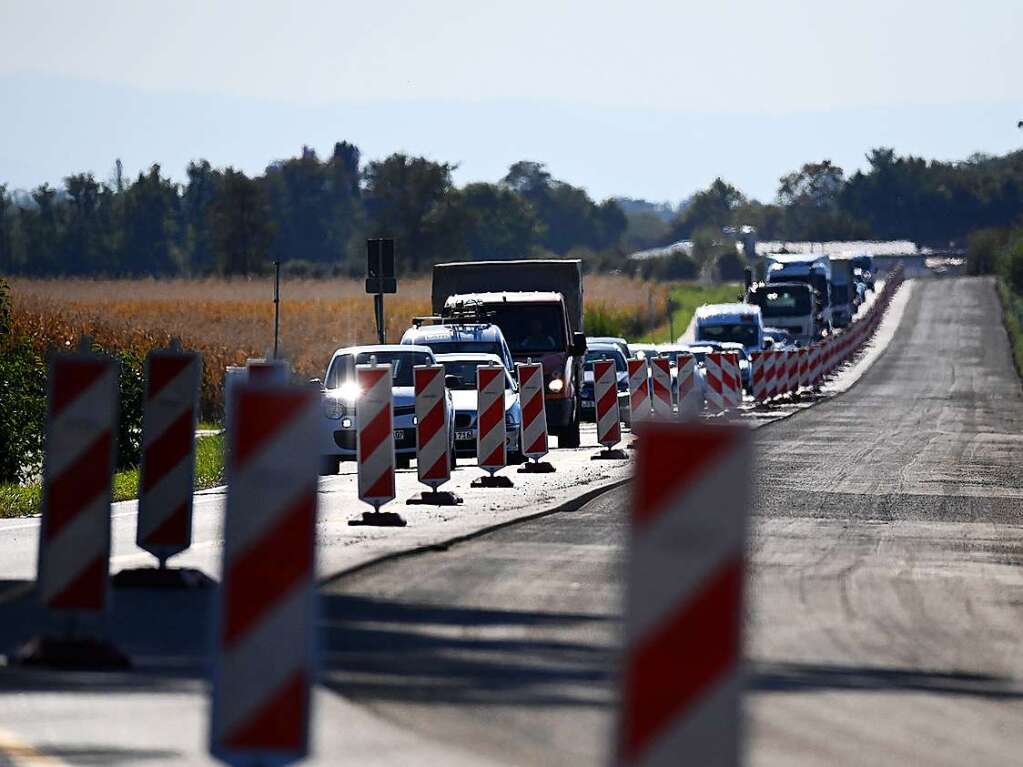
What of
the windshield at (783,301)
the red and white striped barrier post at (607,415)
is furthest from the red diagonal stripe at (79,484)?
the windshield at (783,301)

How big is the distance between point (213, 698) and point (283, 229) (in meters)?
193

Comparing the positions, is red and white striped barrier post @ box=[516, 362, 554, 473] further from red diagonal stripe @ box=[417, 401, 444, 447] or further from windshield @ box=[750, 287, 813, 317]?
windshield @ box=[750, 287, 813, 317]

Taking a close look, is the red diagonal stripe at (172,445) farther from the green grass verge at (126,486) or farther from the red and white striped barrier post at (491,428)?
the red and white striped barrier post at (491,428)

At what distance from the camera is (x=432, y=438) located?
752 inches

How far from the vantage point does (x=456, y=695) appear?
8.98 m

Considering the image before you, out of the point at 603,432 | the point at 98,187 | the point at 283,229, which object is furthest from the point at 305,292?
the point at 283,229

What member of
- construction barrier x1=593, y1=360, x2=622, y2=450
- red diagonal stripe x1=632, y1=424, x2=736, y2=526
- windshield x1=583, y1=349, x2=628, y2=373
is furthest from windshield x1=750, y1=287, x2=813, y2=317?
red diagonal stripe x1=632, y1=424, x2=736, y2=526

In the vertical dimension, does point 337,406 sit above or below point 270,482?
below

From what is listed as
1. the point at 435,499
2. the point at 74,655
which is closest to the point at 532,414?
the point at 435,499

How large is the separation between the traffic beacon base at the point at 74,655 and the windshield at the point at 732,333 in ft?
162

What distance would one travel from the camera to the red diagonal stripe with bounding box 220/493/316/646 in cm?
657

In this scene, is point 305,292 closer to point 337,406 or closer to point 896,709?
point 337,406

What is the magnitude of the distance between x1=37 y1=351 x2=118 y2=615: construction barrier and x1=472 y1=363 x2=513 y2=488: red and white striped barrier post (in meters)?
12.2

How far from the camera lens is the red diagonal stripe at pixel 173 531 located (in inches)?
479
